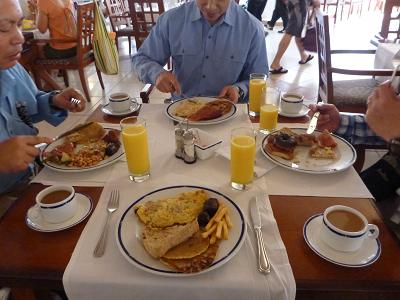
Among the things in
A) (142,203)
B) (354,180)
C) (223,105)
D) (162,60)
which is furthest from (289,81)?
(142,203)

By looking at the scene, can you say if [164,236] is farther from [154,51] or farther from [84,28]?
[84,28]

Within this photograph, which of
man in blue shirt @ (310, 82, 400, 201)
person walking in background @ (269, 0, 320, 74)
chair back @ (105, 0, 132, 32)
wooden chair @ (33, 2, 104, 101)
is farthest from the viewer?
chair back @ (105, 0, 132, 32)

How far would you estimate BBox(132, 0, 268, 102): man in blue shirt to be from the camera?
1.96m

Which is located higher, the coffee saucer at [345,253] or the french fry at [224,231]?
the french fry at [224,231]

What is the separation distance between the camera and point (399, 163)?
4.42 feet

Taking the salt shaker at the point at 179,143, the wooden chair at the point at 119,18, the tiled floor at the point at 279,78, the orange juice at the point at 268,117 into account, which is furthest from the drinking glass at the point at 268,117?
the wooden chair at the point at 119,18

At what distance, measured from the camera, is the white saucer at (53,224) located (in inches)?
35.3

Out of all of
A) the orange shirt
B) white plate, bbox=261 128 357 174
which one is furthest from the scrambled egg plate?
the orange shirt

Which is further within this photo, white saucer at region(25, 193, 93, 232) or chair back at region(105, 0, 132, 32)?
chair back at region(105, 0, 132, 32)

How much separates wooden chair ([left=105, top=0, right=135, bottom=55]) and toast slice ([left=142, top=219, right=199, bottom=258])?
16.1ft

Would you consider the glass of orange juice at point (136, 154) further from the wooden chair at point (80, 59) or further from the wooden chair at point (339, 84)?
the wooden chair at point (80, 59)

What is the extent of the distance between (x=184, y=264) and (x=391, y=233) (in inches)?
21.7

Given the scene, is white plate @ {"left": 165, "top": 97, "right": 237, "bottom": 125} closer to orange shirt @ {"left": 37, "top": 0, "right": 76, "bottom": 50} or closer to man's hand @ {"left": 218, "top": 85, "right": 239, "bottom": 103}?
man's hand @ {"left": 218, "top": 85, "right": 239, "bottom": 103}

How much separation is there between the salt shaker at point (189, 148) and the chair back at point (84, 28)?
3.03 metres
